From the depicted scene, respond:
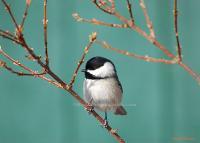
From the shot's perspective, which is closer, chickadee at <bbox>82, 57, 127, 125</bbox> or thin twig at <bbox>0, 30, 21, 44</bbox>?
thin twig at <bbox>0, 30, 21, 44</bbox>

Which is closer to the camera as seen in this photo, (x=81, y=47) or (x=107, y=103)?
(x=107, y=103)

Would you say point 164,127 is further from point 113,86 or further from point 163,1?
point 113,86

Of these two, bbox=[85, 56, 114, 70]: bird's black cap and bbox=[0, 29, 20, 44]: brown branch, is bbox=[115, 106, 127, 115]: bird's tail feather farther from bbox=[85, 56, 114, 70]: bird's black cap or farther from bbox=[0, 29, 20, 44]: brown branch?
bbox=[0, 29, 20, 44]: brown branch

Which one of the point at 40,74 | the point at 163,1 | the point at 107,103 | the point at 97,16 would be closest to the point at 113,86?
the point at 107,103

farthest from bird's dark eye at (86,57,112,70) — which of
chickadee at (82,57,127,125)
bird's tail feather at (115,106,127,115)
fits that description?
bird's tail feather at (115,106,127,115)

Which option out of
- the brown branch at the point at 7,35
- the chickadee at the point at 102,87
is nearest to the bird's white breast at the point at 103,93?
the chickadee at the point at 102,87

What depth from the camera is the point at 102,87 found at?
1.49 m

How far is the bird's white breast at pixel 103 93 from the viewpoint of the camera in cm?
139

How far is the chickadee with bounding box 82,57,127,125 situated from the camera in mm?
1363

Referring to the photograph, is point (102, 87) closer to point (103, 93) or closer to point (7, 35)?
point (103, 93)

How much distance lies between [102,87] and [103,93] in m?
0.04

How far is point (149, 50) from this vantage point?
2770 millimetres

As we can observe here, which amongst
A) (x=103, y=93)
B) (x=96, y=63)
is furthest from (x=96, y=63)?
(x=103, y=93)

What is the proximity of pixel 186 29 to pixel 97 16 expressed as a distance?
0.50m
